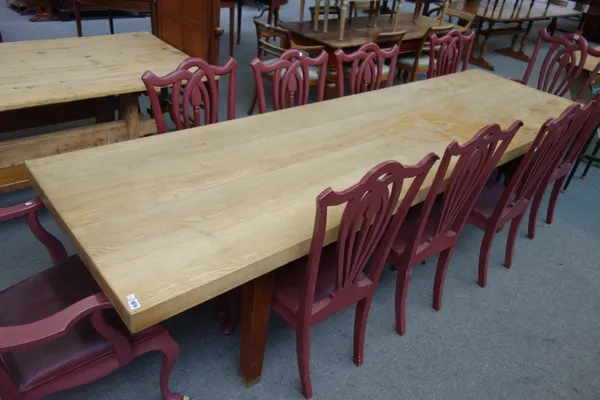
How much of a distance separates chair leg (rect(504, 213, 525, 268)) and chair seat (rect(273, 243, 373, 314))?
3.41ft

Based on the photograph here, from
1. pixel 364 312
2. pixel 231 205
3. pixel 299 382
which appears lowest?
pixel 299 382

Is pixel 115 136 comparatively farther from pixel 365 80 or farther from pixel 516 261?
pixel 516 261

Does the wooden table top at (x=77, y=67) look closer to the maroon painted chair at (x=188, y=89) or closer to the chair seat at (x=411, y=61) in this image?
the maroon painted chair at (x=188, y=89)

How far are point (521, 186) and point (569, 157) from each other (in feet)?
1.79

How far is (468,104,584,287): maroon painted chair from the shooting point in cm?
176

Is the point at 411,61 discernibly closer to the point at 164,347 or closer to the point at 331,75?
the point at 331,75

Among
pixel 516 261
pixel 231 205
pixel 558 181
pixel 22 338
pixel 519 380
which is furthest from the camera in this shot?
pixel 558 181

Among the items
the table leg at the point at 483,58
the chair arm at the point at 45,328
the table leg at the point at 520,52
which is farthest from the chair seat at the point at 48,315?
the table leg at the point at 520,52

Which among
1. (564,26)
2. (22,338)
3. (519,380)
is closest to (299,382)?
(519,380)

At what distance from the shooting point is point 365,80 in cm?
243

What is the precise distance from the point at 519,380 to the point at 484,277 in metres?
0.52

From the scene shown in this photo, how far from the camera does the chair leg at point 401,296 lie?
1.75 m

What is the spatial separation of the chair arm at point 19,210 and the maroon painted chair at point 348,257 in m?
0.77

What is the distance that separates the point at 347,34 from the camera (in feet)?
12.4
